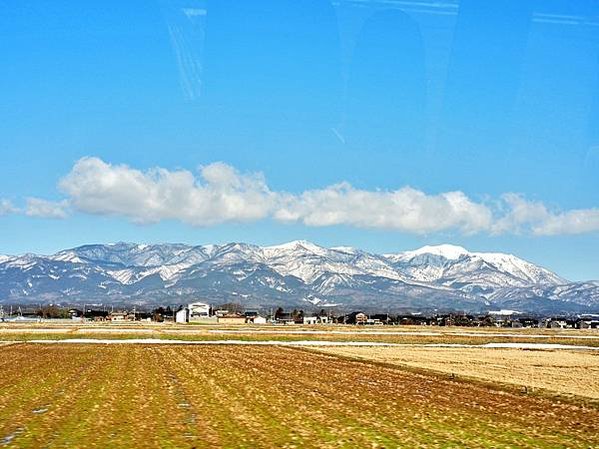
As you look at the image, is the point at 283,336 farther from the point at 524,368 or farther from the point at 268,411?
the point at 268,411

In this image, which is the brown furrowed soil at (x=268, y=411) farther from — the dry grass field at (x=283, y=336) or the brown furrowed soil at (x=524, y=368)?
the dry grass field at (x=283, y=336)

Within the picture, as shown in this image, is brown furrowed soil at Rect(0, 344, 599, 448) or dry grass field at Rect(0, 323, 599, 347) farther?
dry grass field at Rect(0, 323, 599, 347)

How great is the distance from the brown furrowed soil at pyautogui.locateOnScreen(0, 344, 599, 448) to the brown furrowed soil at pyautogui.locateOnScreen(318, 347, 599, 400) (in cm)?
362

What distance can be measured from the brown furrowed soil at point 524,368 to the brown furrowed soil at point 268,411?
362cm

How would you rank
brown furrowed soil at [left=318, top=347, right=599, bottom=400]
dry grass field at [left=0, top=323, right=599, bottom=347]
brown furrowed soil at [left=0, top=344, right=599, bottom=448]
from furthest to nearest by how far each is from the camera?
dry grass field at [left=0, top=323, right=599, bottom=347] → brown furrowed soil at [left=318, top=347, right=599, bottom=400] → brown furrowed soil at [left=0, top=344, right=599, bottom=448]

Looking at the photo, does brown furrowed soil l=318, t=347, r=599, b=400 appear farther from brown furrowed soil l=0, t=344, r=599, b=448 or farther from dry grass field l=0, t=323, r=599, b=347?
dry grass field l=0, t=323, r=599, b=347

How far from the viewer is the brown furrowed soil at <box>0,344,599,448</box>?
1697cm

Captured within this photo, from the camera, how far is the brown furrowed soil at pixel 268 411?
16969 millimetres

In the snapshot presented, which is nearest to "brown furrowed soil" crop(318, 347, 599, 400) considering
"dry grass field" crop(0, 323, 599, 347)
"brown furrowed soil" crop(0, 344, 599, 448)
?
"brown furrowed soil" crop(0, 344, 599, 448)

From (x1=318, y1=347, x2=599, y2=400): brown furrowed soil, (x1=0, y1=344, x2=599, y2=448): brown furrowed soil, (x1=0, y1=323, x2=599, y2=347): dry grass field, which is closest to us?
(x1=0, y1=344, x2=599, y2=448): brown furrowed soil

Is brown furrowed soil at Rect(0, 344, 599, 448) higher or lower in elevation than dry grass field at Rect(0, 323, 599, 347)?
lower

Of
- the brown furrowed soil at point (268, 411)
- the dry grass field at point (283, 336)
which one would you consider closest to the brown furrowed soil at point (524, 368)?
the brown furrowed soil at point (268, 411)

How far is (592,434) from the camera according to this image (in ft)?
62.4

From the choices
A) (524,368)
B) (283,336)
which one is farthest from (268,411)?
(283,336)
